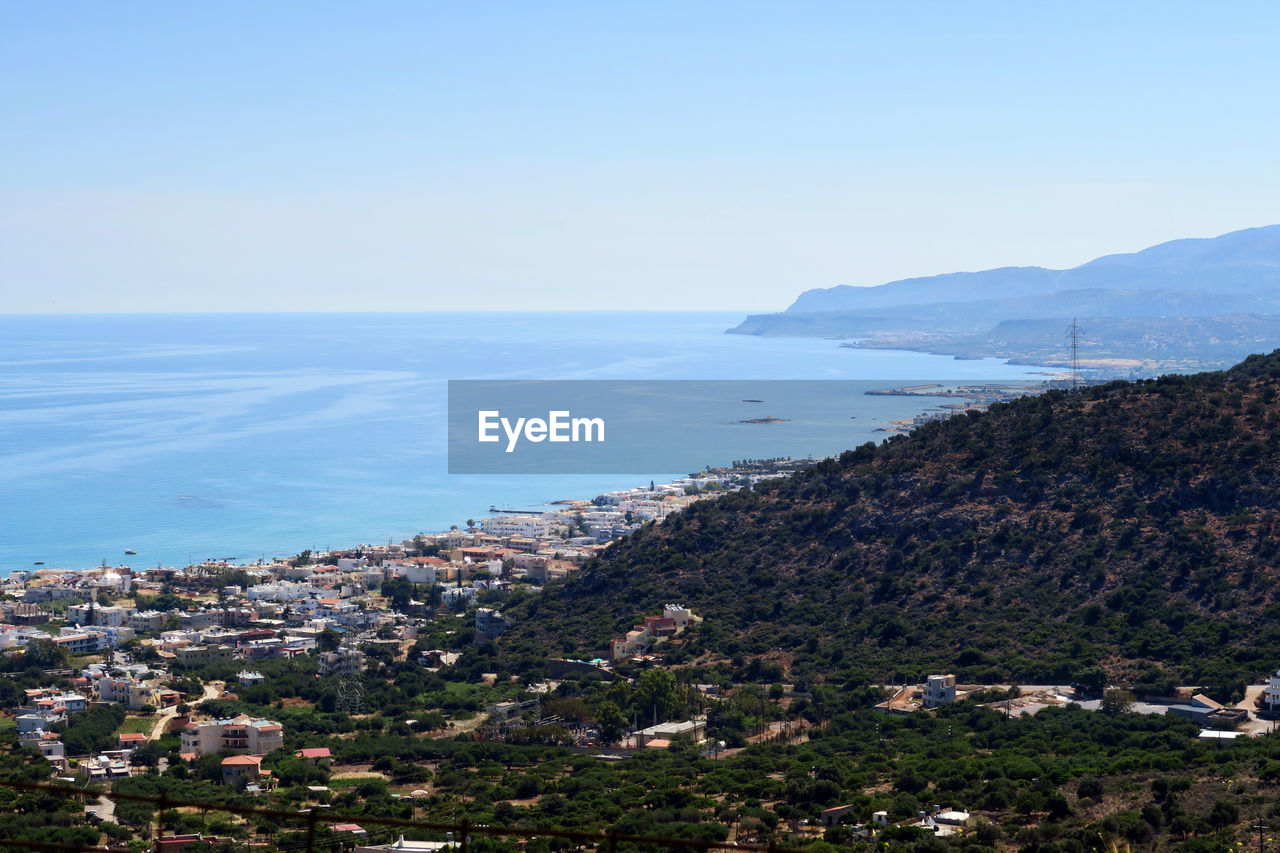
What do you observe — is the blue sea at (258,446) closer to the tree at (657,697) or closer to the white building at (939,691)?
the tree at (657,697)

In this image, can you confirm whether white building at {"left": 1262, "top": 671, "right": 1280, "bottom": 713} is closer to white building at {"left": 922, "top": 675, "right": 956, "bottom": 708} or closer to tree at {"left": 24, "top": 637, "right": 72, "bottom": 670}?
white building at {"left": 922, "top": 675, "right": 956, "bottom": 708}

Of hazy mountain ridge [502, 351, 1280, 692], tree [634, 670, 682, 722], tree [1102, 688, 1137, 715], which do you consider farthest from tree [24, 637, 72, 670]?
tree [1102, 688, 1137, 715]

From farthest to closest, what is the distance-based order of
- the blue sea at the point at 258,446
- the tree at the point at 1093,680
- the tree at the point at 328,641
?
the blue sea at the point at 258,446 < the tree at the point at 328,641 < the tree at the point at 1093,680

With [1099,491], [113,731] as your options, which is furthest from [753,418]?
[113,731]

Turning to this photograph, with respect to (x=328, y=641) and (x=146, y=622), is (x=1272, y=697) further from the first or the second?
(x=146, y=622)

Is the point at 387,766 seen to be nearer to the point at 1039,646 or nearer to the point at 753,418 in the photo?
the point at 1039,646

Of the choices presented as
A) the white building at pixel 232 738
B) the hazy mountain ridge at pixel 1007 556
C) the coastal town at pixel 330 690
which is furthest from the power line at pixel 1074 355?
the white building at pixel 232 738

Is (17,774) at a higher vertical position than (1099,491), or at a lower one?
lower

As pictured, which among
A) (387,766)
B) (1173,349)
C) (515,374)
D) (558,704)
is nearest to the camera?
(387,766)
